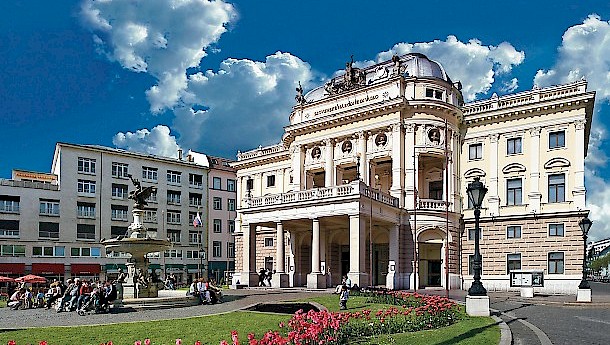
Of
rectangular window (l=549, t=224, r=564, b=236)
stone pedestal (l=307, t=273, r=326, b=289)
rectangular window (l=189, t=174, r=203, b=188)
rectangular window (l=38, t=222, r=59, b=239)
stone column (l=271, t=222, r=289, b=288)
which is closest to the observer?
stone pedestal (l=307, t=273, r=326, b=289)

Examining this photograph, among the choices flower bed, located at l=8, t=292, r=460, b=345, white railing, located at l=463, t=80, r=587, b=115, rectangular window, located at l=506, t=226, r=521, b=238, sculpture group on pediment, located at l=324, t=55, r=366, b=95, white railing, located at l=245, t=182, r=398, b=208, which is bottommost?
flower bed, located at l=8, t=292, r=460, b=345

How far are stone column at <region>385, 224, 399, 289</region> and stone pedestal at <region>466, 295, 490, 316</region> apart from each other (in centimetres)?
2319

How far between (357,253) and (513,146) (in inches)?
729

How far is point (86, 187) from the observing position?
7006cm

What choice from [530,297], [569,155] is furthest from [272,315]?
[569,155]

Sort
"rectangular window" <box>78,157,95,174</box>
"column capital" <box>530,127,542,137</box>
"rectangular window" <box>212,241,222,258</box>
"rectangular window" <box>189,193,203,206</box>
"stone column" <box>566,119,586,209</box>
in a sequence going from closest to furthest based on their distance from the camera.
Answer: "stone column" <box>566,119,586,209</box>, "column capital" <box>530,127,542,137</box>, "rectangular window" <box>78,157,95,174</box>, "rectangular window" <box>189,193,203,206</box>, "rectangular window" <box>212,241,222,258</box>

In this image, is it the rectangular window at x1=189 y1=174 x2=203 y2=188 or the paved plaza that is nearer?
the paved plaza

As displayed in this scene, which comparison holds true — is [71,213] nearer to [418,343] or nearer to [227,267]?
[227,267]

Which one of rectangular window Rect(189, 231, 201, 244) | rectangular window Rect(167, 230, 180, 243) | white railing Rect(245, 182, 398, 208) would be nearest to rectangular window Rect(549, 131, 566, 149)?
white railing Rect(245, 182, 398, 208)

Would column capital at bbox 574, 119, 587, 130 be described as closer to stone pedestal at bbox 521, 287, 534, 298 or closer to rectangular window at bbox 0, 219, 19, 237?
stone pedestal at bbox 521, 287, 534, 298

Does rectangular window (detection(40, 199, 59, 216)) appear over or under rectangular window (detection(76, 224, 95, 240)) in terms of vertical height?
over

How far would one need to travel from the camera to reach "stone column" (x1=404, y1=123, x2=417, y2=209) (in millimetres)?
47719

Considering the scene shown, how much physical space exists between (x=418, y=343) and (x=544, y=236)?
117ft

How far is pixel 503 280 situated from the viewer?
46250 mm
